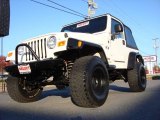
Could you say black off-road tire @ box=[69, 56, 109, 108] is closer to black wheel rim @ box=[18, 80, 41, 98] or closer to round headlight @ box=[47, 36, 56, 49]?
round headlight @ box=[47, 36, 56, 49]

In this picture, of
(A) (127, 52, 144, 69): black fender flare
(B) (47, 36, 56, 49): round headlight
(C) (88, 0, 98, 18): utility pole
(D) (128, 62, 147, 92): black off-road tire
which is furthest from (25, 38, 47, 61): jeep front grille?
(C) (88, 0, 98, 18): utility pole

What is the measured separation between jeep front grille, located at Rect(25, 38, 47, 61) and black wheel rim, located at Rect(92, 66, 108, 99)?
1.21 metres

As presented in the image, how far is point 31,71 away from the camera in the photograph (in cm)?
636

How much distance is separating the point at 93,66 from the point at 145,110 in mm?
1364

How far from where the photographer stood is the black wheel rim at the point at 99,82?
19.9ft

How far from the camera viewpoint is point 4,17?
8.33 feet

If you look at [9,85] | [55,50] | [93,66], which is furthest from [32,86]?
[93,66]

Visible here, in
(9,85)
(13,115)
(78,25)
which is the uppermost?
(78,25)

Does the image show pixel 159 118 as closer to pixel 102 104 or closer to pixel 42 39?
A: pixel 102 104

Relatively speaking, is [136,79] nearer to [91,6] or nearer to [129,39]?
[129,39]

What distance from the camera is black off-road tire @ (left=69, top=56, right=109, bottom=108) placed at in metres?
5.55

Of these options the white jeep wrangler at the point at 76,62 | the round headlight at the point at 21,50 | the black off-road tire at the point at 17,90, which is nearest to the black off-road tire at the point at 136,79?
the white jeep wrangler at the point at 76,62

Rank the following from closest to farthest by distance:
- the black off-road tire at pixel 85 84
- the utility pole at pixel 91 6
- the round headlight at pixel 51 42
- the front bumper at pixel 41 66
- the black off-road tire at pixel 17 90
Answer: the black off-road tire at pixel 85 84 → the front bumper at pixel 41 66 → the round headlight at pixel 51 42 → the black off-road tire at pixel 17 90 → the utility pole at pixel 91 6

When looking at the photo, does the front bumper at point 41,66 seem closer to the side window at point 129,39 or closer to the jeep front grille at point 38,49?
the jeep front grille at point 38,49
